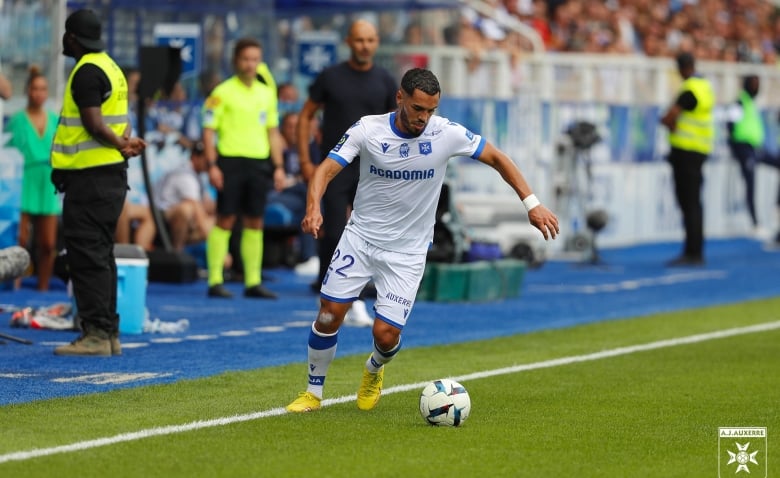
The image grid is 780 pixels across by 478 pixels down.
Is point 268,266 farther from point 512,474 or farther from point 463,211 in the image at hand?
point 512,474

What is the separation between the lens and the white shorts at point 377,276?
8930mm

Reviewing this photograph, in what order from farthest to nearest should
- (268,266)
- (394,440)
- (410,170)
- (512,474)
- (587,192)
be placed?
(587,192) < (268,266) < (410,170) < (394,440) < (512,474)

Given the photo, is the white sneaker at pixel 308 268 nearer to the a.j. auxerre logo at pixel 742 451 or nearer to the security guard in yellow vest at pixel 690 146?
the security guard in yellow vest at pixel 690 146

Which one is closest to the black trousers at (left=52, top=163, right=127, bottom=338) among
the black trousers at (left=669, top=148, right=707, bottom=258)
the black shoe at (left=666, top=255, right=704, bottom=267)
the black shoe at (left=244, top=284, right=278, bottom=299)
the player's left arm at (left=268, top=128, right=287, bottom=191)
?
the player's left arm at (left=268, top=128, right=287, bottom=191)

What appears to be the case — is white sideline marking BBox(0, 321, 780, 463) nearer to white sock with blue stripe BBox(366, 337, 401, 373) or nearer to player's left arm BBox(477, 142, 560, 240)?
white sock with blue stripe BBox(366, 337, 401, 373)

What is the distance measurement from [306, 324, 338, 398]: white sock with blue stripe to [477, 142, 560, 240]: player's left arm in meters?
1.18

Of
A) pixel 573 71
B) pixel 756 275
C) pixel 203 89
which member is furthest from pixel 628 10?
pixel 203 89

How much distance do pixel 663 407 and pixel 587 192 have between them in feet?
44.4

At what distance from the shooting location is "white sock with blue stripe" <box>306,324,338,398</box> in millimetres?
8938

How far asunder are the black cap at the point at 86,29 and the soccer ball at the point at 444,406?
3851mm

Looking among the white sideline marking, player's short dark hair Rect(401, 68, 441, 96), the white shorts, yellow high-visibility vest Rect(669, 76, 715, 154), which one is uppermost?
yellow high-visibility vest Rect(669, 76, 715, 154)

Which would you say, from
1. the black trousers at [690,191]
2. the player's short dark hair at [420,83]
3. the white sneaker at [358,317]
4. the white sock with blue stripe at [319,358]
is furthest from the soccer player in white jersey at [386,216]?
the black trousers at [690,191]

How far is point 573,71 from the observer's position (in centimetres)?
2339

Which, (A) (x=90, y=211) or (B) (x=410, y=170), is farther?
(A) (x=90, y=211)
